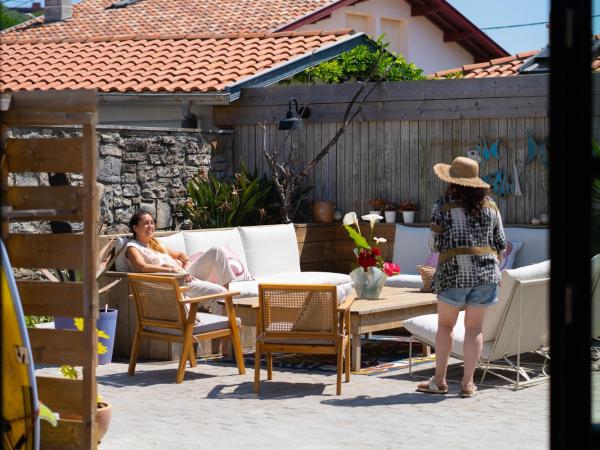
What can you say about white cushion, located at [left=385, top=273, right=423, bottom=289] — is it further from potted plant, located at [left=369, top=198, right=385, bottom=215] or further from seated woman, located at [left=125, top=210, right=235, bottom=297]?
seated woman, located at [left=125, top=210, right=235, bottom=297]

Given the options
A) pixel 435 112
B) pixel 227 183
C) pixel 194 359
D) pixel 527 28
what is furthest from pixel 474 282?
pixel 527 28

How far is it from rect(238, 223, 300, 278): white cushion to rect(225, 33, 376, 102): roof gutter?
254 cm

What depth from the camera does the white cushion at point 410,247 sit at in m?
11.9

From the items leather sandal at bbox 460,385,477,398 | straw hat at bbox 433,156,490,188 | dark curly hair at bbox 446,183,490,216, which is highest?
straw hat at bbox 433,156,490,188

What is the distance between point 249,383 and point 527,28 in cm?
2335

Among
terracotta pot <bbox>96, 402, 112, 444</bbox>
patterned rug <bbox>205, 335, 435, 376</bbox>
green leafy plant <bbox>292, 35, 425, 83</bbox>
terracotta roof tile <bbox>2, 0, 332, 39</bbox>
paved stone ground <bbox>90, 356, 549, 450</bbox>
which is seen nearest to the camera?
terracotta pot <bbox>96, 402, 112, 444</bbox>

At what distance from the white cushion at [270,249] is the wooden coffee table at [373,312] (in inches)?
59.7

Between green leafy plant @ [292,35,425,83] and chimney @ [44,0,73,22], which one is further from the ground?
chimney @ [44,0,73,22]

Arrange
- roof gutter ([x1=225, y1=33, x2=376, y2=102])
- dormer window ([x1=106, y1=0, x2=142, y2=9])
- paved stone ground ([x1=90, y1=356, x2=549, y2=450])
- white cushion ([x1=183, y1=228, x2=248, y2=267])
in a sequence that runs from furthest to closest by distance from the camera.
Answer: dormer window ([x1=106, y1=0, x2=142, y2=9])
roof gutter ([x1=225, y1=33, x2=376, y2=102])
white cushion ([x1=183, y1=228, x2=248, y2=267])
paved stone ground ([x1=90, y1=356, x2=549, y2=450])

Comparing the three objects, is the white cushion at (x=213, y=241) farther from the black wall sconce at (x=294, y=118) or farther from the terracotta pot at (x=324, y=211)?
the terracotta pot at (x=324, y=211)

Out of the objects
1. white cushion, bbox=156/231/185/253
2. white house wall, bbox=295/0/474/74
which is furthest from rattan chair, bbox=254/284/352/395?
white house wall, bbox=295/0/474/74

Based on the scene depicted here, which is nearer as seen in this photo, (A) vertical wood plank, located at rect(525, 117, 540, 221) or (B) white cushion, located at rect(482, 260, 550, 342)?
(B) white cushion, located at rect(482, 260, 550, 342)

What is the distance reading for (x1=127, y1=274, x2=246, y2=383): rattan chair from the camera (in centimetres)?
815

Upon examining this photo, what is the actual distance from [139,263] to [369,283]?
1.89m
